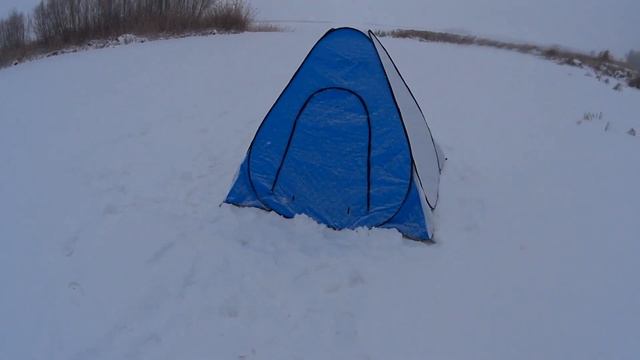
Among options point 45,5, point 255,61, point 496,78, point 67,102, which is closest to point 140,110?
point 67,102

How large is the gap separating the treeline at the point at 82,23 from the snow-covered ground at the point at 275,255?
671 cm

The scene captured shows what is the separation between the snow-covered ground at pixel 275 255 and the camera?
2801 mm

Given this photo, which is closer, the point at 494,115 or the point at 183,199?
the point at 183,199

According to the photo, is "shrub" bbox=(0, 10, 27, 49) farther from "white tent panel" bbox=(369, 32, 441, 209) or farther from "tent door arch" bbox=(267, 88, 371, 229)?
"white tent panel" bbox=(369, 32, 441, 209)

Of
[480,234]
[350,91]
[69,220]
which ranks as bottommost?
[69,220]

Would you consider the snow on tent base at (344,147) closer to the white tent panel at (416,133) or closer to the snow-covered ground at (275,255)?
the white tent panel at (416,133)

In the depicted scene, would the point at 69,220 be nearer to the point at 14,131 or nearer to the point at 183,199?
the point at 183,199

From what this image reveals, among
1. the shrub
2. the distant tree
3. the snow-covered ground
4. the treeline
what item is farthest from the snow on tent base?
the distant tree

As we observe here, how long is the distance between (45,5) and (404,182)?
12.8 m

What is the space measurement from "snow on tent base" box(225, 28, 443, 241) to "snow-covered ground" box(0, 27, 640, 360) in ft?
0.66

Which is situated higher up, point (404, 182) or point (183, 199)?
point (404, 182)

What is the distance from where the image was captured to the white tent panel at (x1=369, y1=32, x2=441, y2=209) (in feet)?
12.4

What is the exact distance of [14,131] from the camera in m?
5.64

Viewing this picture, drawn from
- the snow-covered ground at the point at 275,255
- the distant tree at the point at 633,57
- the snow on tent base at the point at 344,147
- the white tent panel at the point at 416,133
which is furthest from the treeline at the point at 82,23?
the distant tree at the point at 633,57
